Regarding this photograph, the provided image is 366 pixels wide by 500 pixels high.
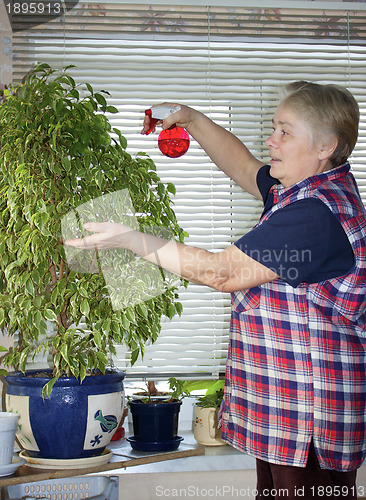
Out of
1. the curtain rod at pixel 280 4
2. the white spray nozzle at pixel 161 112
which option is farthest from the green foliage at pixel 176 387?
the curtain rod at pixel 280 4

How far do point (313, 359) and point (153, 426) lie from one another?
2.89 ft

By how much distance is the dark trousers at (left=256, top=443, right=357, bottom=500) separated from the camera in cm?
98

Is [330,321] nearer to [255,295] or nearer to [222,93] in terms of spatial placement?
[255,295]

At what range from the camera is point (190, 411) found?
219 cm

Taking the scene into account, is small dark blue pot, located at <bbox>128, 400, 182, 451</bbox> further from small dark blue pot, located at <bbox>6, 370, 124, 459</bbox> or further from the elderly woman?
the elderly woman

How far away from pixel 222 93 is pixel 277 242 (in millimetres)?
1426

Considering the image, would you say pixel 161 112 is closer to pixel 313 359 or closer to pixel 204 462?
pixel 313 359

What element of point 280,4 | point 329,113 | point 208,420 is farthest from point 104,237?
point 280,4

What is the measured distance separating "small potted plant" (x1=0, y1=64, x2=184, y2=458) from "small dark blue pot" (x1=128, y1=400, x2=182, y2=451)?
0.81 feet

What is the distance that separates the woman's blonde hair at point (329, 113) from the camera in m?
1.06

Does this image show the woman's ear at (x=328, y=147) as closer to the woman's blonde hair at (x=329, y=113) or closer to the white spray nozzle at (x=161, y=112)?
the woman's blonde hair at (x=329, y=113)

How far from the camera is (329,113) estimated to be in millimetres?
1060

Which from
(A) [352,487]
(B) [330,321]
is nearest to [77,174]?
(B) [330,321]

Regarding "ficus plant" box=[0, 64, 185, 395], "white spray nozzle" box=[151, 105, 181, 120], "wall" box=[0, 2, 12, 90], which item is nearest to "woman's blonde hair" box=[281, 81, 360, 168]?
"white spray nozzle" box=[151, 105, 181, 120]
